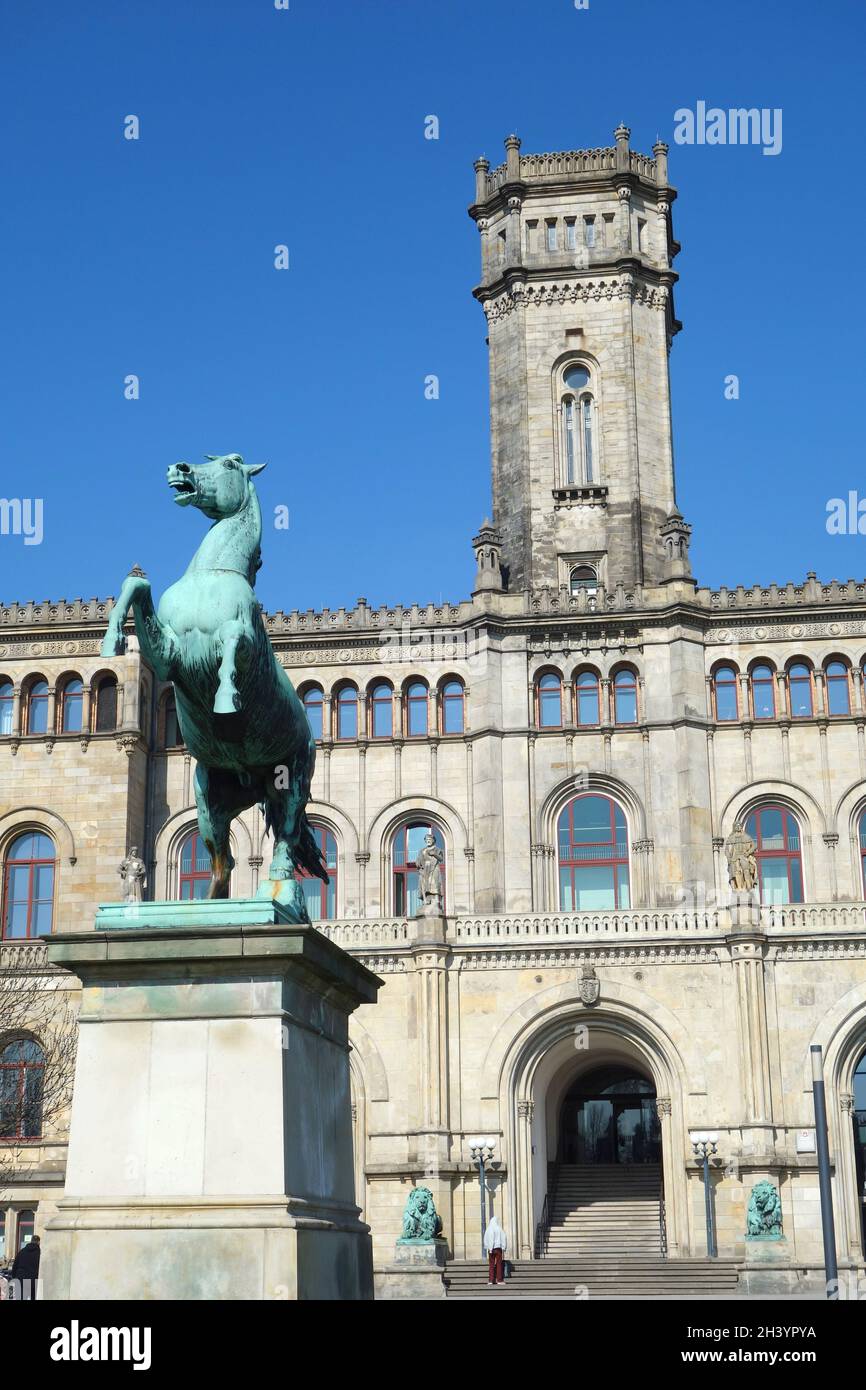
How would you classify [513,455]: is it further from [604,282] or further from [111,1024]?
[111,1024]

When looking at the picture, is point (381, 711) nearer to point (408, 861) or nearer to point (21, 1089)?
point (408, 861)

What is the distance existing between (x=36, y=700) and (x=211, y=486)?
39171mm

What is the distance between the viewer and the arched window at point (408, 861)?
49.4 meters

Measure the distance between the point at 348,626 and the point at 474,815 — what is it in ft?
22.3

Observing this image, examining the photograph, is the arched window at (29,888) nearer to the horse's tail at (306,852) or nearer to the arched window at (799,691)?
the arched window at (799,691)

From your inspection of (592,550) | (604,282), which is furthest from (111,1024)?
(604,282)

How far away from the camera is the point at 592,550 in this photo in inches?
2029

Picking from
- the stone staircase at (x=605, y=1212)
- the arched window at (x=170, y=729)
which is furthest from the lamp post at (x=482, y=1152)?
the arched window at (x=170, y=729)

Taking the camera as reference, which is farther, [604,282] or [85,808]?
[604,282]

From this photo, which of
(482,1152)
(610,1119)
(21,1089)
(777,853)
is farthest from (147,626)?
(777,853)

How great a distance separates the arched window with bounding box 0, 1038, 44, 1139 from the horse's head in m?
28.8

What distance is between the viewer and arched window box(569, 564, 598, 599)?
51.1 meters

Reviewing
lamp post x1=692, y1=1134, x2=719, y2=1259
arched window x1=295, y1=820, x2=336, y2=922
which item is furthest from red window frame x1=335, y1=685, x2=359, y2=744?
lamp post x1=692, y1=1134, x2=719, y2=1259
